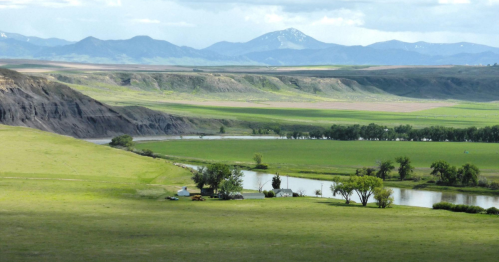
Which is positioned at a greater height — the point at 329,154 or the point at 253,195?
the point at 329,154

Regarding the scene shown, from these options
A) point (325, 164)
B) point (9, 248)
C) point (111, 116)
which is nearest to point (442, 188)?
point (325, 164)

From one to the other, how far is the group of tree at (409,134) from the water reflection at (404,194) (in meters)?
59.0

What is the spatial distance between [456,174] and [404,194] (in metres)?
11.4

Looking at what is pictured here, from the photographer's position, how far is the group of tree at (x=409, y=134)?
14950 centimetres

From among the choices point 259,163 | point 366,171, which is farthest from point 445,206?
point 259,163

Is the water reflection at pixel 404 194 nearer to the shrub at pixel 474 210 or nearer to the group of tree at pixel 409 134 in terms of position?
the shrub at pixel 474 210

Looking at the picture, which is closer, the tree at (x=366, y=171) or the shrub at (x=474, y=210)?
the shrub at (x=474, y=210)

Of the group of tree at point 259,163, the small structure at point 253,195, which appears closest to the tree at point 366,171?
the group of tree at point 259,163

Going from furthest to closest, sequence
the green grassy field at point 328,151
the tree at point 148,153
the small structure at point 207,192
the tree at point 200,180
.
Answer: the tree at point 148,153, the green grassy field at point 328,151, the tree at point 200,180, the small structure at point 207,192

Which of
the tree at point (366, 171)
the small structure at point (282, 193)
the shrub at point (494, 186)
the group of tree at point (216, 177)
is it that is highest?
the group of tree at point (216, 177)

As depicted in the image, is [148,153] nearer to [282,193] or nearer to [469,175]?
[282,193]

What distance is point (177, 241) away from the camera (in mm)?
44062

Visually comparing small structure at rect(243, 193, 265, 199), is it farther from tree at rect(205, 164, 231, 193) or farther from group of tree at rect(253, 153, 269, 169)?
group of tree at rect(253, 153, 269, 169)

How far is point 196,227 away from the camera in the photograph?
50375mm
